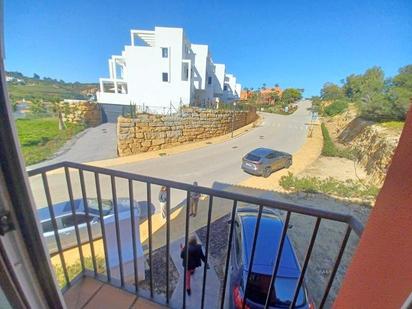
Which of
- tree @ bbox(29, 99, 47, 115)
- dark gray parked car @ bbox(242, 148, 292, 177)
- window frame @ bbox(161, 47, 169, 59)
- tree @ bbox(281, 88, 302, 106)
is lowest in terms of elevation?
dark gray parked car @ bbox(242, 148, 292, 177)

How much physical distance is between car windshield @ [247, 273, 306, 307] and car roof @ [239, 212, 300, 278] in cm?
7

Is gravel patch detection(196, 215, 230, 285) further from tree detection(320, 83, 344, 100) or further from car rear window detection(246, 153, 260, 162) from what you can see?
tree detection(320, 83, 344, 100)

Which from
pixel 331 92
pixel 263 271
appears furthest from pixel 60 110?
pixel 331 92

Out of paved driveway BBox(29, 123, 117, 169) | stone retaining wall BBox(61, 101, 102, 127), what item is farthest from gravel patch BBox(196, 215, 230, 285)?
stone retaining wall BBox(61, 101, 102, 127)

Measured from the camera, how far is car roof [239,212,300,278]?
2580 mm

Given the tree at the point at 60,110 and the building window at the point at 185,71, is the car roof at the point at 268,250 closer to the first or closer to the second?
the building window at the point at 185,71

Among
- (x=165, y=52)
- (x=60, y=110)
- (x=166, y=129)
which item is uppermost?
(x=165, y=52)

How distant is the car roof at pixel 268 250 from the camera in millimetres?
2580

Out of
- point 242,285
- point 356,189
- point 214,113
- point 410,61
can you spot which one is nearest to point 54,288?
point 410,61

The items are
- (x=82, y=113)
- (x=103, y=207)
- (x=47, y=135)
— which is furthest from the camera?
(x=82, y=113)

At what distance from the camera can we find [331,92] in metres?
28.5

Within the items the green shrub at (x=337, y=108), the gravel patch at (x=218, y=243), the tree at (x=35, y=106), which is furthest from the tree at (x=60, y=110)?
the green shrub at (x=337, y=108)

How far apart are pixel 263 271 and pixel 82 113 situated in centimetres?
1864

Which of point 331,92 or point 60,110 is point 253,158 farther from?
point 331,92
